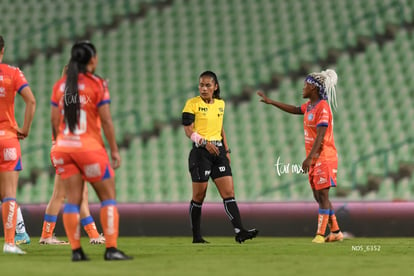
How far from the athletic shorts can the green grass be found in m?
1.07

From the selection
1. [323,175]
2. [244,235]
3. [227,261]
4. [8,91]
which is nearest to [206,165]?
[244,235]

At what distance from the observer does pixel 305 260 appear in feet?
25.6

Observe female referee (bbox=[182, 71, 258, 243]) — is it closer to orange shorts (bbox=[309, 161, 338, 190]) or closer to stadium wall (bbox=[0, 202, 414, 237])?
orange shorts (bbox=[309, 161, 338, 190])

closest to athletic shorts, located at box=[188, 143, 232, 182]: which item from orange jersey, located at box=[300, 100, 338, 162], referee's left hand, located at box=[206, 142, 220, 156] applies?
referee's left hand, located at box=[206, 142, 220, 156]

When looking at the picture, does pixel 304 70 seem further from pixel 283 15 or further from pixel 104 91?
pixel 104 91

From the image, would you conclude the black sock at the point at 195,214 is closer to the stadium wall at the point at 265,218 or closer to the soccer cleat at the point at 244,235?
the soccer cleat at the point at 244,235

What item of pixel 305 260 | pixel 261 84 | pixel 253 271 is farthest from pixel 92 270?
pixel 261 84

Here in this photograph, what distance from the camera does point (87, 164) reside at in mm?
7430

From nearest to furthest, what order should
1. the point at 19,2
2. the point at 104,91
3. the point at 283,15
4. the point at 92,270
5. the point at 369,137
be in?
the point at 92,270, the point at 104,91, the point at 369,137, the point at 283,15, the point at 19,2

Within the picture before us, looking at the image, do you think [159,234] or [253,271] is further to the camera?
[159,234]

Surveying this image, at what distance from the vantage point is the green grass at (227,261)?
6.84 meters

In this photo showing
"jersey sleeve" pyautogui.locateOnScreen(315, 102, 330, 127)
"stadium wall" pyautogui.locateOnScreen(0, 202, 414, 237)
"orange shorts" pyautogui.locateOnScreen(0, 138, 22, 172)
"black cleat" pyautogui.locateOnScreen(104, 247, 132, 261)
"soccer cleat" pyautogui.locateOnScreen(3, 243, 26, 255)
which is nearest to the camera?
"black cleat" pyautogui.locateOnScreen(104, 247, 132, 261)

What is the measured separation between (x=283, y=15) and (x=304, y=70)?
2.27 metres

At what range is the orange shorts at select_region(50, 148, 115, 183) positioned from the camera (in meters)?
7.43
